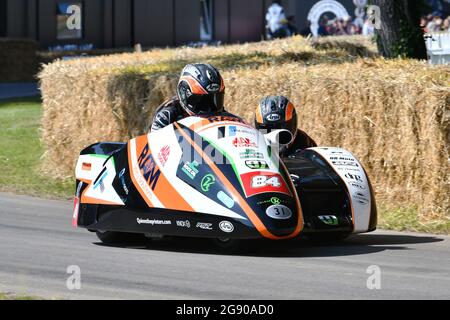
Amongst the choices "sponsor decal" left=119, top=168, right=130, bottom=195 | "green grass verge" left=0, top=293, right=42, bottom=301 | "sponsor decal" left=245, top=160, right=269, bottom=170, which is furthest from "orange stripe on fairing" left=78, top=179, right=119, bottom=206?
"green grass verge" left=0, top=293, right=42, bottom=301

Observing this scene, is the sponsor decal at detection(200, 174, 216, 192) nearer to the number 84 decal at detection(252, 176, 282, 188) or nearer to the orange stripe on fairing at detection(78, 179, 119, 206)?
the number 84 decal at detection(252, 176, 282, 188)

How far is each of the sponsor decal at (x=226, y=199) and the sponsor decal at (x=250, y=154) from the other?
0.35m

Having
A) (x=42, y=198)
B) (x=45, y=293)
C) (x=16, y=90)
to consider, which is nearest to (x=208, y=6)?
(x=16, y=90)

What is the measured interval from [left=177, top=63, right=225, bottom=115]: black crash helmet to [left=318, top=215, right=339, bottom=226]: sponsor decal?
4.37ft

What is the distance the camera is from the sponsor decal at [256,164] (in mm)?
8938

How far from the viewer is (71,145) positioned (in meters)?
15.0

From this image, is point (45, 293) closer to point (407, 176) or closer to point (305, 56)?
point (407, 176)

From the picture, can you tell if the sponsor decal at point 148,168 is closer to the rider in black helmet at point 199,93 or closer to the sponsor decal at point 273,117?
the rider in black helmet at point 199,93

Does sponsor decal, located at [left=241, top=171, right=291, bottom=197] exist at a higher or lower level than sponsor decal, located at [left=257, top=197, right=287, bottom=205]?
higher

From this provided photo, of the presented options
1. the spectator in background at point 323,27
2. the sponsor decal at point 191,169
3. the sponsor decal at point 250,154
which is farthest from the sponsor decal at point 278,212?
the spectator in background at point 323,27

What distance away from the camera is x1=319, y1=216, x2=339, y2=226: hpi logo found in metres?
9.32

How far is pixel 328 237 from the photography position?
974cm
